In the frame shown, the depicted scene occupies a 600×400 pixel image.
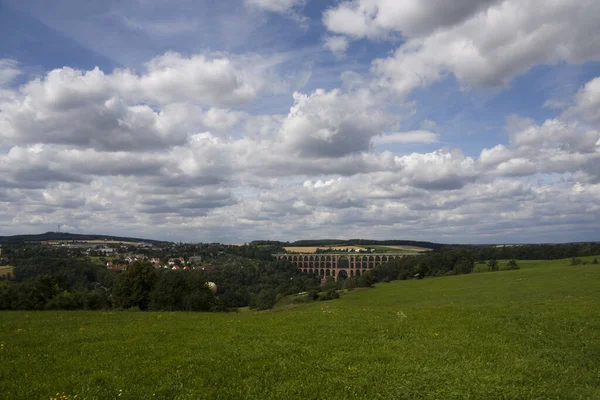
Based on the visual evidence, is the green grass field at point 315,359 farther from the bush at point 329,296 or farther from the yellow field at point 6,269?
the yellow field at point 6,269

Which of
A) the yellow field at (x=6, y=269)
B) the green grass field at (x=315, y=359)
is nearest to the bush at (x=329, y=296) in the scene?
the green grass field at (x=315, y=359)

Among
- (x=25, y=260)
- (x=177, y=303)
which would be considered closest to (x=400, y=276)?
(x=177, y=303)

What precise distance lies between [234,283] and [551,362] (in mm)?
133058

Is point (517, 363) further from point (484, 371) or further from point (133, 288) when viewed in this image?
point (133, 288)

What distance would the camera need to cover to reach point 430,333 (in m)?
15.9

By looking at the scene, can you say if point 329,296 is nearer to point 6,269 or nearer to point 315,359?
point 315,359

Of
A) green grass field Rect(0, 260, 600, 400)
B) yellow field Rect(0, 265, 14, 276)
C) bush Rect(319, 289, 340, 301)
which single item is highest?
green grass field Rect(0, 260, 600, 400)

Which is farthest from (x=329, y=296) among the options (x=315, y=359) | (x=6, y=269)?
(x=6, y=269)

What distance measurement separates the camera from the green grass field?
10016 mm

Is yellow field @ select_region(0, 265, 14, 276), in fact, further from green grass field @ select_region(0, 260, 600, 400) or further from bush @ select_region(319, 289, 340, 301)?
green grass field @ select_region(0, 260, 600, 400)

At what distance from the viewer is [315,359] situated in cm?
1238

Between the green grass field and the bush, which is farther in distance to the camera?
the bush

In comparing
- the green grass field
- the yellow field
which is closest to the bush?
the green grass field

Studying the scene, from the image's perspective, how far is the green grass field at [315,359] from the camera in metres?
10.0
